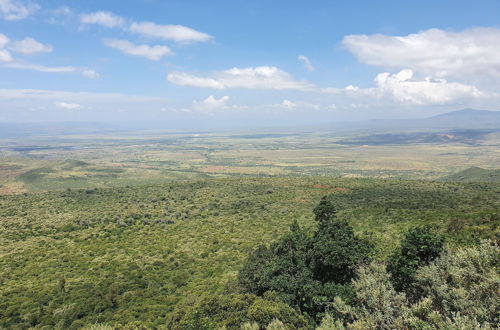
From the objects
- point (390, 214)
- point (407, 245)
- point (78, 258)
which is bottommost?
point (78, 258)

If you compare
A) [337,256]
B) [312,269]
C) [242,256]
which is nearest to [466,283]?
[337,256]

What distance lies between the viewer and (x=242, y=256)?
3450cm

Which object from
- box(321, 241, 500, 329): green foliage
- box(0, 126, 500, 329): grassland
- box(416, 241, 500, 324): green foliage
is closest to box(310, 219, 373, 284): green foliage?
box(321, 241, 500, 329): green foliage

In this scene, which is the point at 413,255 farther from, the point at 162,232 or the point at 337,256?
the point at 162,232

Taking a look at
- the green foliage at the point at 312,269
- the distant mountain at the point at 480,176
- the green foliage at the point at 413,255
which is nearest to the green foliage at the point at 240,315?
the green foliage at the point at 312,269

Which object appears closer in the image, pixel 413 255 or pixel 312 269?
pixel 413 255

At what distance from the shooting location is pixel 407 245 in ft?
62.7

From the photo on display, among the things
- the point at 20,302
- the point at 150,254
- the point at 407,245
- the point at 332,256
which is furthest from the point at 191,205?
the point at 407,245

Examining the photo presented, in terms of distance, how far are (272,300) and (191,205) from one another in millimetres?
41924

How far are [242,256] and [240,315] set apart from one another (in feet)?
57.5

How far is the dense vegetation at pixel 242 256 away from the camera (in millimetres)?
16375

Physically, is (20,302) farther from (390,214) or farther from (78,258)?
(390,214)

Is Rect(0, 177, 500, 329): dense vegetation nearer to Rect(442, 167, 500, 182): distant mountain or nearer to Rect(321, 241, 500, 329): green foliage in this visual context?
Rect(321, 241, 500, 329): green foliage

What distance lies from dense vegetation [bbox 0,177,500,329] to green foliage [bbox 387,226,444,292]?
0.13m
